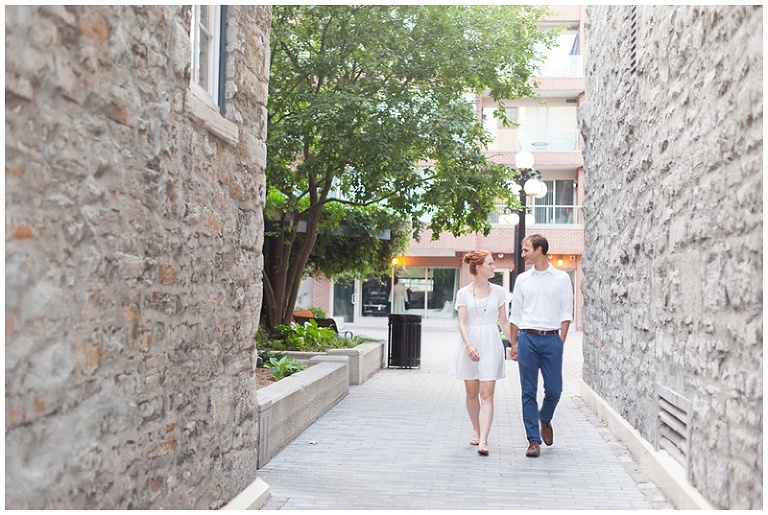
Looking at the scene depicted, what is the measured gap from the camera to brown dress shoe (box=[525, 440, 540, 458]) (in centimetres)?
713

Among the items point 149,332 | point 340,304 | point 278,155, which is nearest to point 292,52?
point 278,155

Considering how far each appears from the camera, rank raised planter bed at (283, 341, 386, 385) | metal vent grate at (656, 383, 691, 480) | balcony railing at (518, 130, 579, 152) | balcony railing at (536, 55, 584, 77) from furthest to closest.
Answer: balcony railing at (518, 130, 579, 152)
balcony railing at (536, 55, 584, 77)
raised planter bed at (283, 341, 386, 385)
metal vent grate at (656, 383, 691, 480)

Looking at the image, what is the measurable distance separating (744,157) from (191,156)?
284 centimetres

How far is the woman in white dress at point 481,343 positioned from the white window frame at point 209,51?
10.8 feet

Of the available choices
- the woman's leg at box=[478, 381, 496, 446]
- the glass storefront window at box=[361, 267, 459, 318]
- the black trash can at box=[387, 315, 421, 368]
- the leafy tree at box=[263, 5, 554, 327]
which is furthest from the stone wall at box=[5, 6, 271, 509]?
the glass storefront window at box=[361, 267, 459, 318]

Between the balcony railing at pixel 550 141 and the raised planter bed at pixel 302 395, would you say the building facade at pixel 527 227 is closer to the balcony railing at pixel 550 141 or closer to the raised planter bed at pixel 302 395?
the balcony railing at pixel 550 141

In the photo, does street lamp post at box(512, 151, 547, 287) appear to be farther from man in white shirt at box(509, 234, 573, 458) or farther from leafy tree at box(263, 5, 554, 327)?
man in white shirt at box(509, 234, 573, 458)

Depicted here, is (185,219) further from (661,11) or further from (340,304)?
(340,304)

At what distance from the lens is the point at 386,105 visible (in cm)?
1273

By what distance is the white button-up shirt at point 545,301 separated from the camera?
7.27 m

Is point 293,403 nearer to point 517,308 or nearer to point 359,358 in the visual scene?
point 517,308

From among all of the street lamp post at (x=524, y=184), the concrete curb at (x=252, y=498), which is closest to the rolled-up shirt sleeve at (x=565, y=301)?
the concrete curb at (x=252, y=498)

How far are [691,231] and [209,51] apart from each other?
3262 millimetres

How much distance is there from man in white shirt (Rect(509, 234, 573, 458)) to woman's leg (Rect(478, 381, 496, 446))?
0.29 meters
